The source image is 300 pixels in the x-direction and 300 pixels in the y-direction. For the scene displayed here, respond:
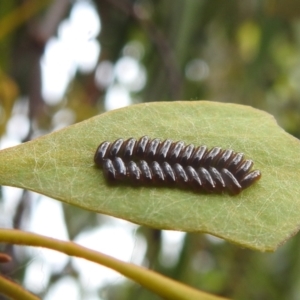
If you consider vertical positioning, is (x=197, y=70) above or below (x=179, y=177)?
below

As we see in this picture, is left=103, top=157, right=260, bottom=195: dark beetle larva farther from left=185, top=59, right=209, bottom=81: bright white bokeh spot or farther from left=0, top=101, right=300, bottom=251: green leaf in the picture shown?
left=185, top=59, right=209, bottom=81: bright white bokeh spot

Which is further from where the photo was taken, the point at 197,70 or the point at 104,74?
the point at 197,70

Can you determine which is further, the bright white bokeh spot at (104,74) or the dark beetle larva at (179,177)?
the bright white bokeh spot at (104,74)

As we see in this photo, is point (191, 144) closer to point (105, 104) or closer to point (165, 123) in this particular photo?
point (165, 123)

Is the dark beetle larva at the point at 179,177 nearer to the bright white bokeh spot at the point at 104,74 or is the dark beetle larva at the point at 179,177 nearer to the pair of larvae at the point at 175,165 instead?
the pair of larvae at the point at 175,165

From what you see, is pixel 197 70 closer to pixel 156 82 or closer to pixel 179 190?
pixel 156 82

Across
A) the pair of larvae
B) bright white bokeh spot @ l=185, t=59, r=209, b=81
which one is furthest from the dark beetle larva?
bright white bokeh spot @ l=185, t=59, r=209, b=81

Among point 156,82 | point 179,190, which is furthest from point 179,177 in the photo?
point 156,82

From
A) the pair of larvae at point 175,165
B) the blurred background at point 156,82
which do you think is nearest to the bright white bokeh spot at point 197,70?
the blurred background at point 156,82
